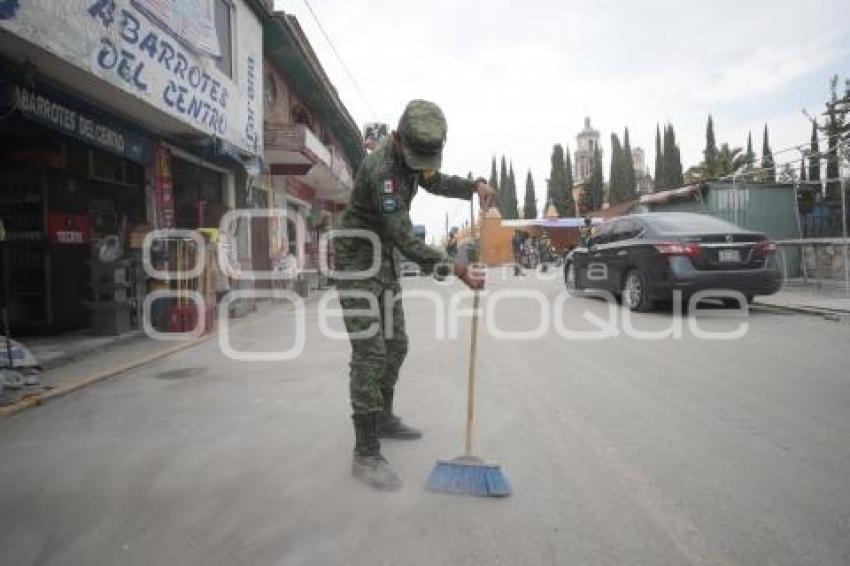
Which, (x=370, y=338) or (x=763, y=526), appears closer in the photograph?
(x=763, y=526)

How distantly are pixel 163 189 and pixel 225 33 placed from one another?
3584 millimetres

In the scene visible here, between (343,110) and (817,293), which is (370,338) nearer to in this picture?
(817,293)

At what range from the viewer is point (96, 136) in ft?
25.3

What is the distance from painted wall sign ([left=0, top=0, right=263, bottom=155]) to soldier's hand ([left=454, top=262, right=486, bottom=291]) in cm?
472

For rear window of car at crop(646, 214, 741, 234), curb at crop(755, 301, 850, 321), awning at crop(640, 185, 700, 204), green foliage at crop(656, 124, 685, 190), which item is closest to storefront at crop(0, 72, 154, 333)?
rear window of car at crop(646, 214, 741, 234)

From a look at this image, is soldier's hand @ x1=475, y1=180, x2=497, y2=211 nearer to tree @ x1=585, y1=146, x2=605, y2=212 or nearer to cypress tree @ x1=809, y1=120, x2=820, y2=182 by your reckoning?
cypress tree @ x1=809, y1=120, x2=820, y2=182

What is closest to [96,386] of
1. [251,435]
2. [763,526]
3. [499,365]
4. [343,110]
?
[251,435]

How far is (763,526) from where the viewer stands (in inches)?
96.8

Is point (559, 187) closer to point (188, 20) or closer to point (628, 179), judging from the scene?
point (628, 179)

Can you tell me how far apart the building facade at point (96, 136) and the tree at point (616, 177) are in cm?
6101

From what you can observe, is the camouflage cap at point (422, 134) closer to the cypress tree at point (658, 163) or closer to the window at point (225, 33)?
the window at point (225, 33)

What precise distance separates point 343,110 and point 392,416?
18.5 m

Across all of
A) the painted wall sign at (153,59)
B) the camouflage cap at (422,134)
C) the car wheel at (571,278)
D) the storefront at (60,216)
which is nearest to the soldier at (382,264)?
the camouflage cap at (422,134)

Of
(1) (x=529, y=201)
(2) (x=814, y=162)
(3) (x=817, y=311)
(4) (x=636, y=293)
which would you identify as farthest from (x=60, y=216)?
(1) (x=529, y=201)
